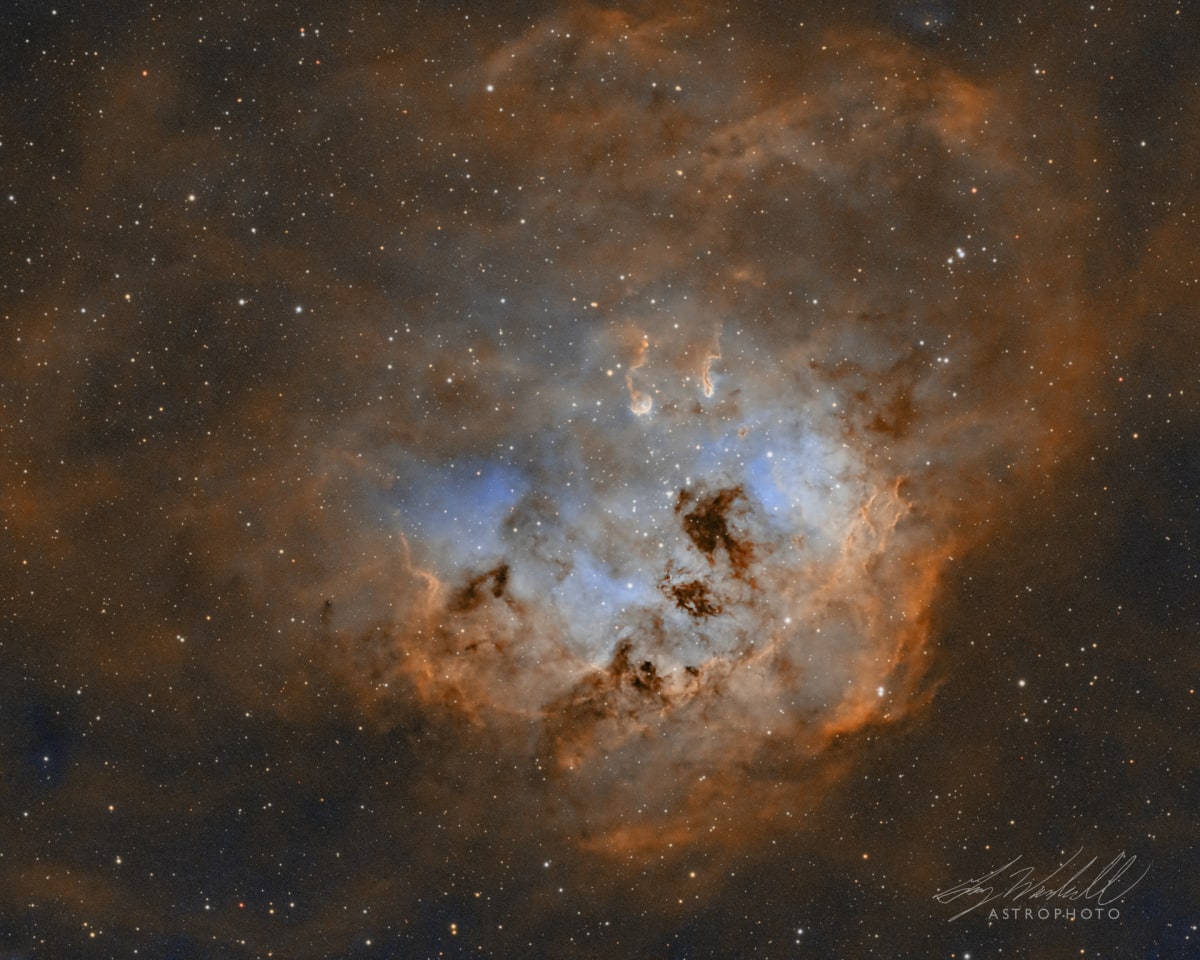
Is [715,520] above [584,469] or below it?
below

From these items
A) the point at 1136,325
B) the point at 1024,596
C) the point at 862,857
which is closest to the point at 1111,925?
the point at 862,857
